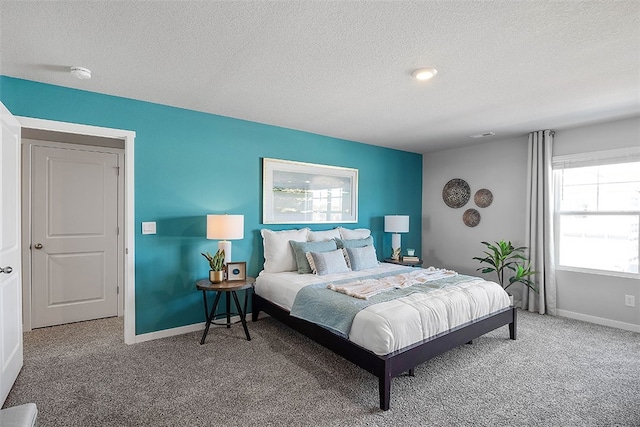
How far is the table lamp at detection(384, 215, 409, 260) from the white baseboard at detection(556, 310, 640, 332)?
2.20 m

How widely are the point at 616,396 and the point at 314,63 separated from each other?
3.26 meters

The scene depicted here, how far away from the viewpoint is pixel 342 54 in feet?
7.43

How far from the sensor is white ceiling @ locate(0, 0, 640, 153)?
1.79 meters

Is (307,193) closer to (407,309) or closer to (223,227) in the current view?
(223,227)

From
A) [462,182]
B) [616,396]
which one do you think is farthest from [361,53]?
[462,182]

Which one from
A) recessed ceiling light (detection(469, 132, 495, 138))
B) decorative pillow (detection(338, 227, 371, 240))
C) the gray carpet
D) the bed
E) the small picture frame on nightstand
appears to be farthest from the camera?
decorative pillow (detection(338, 227, 371, 240))

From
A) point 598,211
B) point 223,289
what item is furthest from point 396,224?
point 223,289

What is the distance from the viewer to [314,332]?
279 centimetres

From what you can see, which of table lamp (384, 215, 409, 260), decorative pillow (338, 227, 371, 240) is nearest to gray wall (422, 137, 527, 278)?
table lamp (384, 215, 409, 260)

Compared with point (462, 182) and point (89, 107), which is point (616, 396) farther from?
point (89, 107)

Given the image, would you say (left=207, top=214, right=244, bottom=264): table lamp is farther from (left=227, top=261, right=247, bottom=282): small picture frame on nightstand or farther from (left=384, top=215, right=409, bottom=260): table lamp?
(left=384, top=215, right=409, bottom=260): table lamp

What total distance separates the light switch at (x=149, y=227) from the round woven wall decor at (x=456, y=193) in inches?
176

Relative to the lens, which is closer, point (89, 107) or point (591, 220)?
point (89, 107)

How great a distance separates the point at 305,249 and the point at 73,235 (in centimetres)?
277
